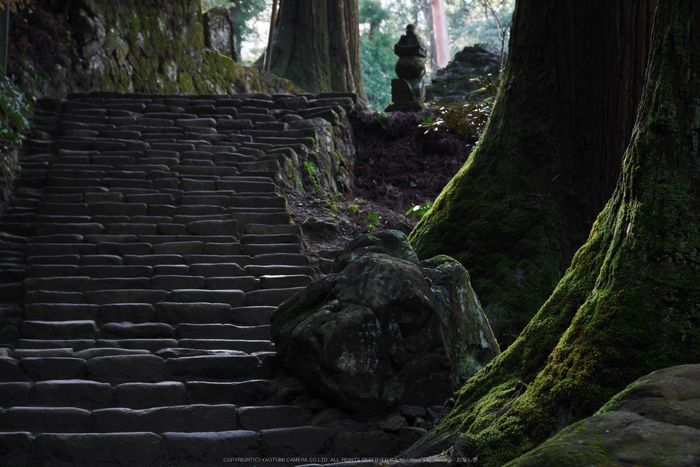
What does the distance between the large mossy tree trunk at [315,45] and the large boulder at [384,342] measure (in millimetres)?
11810

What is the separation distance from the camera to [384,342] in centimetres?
335

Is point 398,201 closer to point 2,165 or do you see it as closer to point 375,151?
point 375,151

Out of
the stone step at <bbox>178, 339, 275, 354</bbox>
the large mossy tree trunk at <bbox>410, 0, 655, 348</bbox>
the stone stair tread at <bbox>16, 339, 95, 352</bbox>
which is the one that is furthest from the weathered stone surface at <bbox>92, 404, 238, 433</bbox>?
the large mossy tree trunk at <bbox>410, 0, 655, 348</bbox>

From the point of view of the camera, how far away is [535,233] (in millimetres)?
4680

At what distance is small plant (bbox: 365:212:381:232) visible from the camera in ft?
25.0

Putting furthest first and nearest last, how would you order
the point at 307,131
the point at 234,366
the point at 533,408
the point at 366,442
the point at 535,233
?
the point at 307,131 → the point at 535,233 → the point at 234,366 → the point at 366,442 → the point at 533,408

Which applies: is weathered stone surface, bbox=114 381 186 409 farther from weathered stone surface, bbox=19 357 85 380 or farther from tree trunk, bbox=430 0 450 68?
tree trunk, bbox=430 0 450 68

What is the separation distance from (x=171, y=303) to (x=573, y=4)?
409cm

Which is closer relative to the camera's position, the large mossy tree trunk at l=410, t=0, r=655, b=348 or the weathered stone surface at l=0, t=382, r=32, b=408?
the weathered stone surface at l=0, t=382, r=32, b=408

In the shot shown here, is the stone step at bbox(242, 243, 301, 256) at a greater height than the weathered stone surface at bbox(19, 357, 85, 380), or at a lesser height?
greater

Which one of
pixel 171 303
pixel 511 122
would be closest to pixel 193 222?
pixel 171 303

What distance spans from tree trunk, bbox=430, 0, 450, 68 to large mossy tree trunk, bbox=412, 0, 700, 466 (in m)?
28.4

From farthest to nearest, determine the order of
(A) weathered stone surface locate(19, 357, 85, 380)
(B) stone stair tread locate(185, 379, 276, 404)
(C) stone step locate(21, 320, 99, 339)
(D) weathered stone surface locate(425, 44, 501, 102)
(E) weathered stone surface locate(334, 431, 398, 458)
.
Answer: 1. (D) weathered stone surface locate(425, 44, 501, 102)
2. (C) stone step locate(21, 320, 99, 339)
3. (A) weathered stone surface locate(19, 357, 85, 380)
4. (B) stone stair tread locate(185, 379, 276, 404)
5. (E) weathered stone surface locate(334, 431, 398, 458)

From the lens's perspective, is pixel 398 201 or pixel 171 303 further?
pixel 398 201
